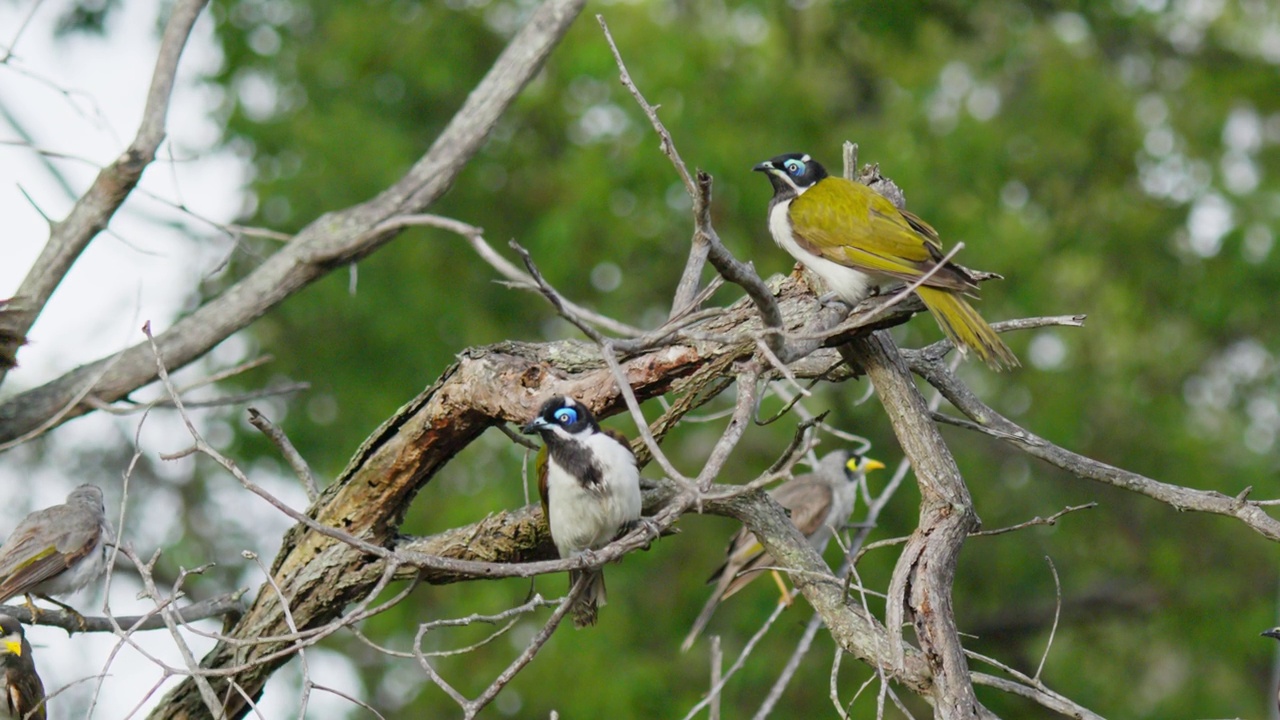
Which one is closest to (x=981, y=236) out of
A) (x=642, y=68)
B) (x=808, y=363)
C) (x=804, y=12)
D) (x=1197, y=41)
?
(x=642, y=68)

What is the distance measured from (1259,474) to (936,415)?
9732mm

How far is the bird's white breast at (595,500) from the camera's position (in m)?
4.58

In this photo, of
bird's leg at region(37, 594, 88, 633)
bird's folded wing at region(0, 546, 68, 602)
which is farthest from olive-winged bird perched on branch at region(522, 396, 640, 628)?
bird's folded wing at region(0, 546, 68, 602)

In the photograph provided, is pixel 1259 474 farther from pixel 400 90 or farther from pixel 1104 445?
pixel 400 90

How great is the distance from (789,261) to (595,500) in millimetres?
7101

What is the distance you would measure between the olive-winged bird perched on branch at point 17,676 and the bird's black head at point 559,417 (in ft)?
7.22

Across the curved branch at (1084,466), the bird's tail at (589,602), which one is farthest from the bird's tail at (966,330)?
the bird's tail at (589,602)

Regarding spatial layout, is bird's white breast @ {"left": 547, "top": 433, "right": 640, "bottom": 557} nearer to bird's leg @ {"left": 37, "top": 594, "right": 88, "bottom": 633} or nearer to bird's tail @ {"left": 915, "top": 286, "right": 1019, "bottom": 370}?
bird's tail @ {"left": 915, "top": 286, "right": 1019, "bottom": 370}

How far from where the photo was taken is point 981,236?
11320 millimetres

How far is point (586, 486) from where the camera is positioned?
180 inches

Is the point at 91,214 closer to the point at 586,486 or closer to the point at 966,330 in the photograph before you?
the point at 586,486

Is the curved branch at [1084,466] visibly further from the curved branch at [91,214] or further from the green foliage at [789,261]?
the green foliage at [789,261]

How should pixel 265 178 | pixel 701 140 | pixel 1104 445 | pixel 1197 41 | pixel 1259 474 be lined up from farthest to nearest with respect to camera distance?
pixel 1197 41 < pixel 1104 445 < pixel 1259 474 < pixel 265 178 < pixel 701 140

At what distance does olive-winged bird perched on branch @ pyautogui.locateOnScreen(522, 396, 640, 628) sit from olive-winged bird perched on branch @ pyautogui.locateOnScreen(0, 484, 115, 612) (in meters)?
2.03
